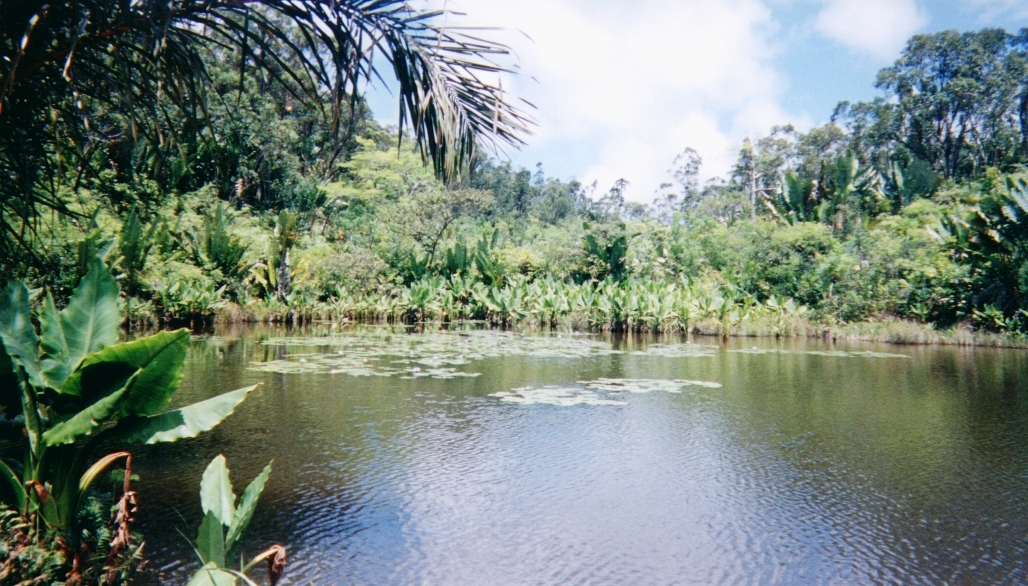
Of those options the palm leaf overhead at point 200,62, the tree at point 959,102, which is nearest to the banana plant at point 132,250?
the palm leaf overhead at point 200,62

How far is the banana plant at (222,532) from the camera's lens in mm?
1894

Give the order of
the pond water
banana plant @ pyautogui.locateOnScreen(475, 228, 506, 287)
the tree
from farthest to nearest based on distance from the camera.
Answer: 1. the tree
2. banana plant @ pyautogui.locateOnScreen(475, 228, 506, 287)
3. the pond water

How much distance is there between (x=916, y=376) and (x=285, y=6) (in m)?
9.44

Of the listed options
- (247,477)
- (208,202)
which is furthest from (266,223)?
(247,477)

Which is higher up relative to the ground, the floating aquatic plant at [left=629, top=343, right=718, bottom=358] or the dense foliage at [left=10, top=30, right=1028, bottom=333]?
the dense foliage at [left=10, top=30, right=1028, bottom=333]

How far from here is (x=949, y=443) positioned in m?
5.25

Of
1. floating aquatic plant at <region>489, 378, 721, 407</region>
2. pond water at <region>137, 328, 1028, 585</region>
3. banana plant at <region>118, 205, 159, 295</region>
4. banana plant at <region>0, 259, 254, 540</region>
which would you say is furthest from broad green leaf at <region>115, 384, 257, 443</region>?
banana plant at <region>118, 205, 159, 295</region>

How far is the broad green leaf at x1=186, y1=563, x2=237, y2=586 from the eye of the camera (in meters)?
1.86

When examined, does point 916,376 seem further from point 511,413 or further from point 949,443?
point 511,413

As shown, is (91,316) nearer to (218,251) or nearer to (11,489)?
(11,489)

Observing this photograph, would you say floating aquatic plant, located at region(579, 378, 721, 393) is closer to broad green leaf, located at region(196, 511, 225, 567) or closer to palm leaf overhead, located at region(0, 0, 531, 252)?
palm leaf overhead, located at region(0, 0, 531, 252)

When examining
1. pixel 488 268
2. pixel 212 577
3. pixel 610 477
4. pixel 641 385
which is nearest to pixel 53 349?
pixel 212 577

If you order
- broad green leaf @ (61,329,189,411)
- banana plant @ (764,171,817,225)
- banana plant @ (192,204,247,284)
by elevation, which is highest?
banana plant @ (764,171,817,225)

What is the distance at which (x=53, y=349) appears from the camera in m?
2.46
